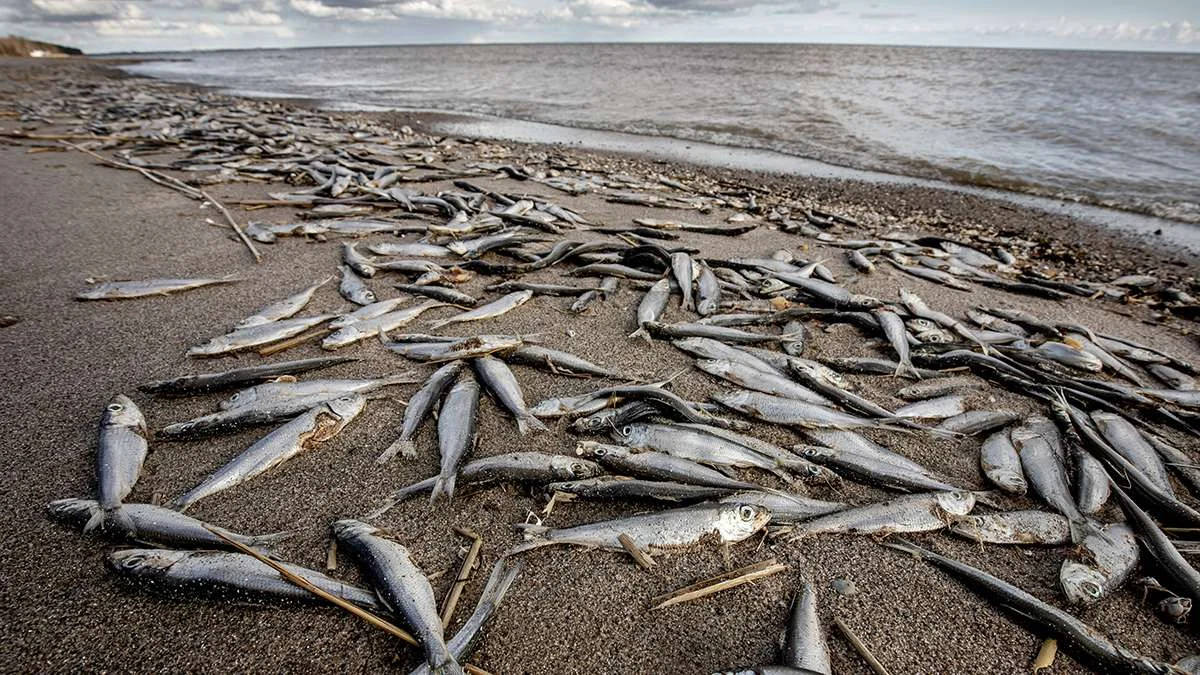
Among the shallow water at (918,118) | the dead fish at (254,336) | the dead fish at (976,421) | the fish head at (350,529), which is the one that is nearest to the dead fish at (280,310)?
the dead fish at (254,336)

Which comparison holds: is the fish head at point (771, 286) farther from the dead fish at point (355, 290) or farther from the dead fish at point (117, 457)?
the dead fish at point (117, 457)

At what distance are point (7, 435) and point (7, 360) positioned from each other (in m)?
1.00

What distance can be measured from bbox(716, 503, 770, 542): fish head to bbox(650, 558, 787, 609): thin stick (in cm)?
14

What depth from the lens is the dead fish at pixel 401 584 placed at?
180 cm

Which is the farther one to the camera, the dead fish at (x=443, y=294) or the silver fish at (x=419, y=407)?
the dead fish at (x=443, y=294)

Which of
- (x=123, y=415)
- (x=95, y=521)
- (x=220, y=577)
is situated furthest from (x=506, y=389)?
(x=123, y=415)

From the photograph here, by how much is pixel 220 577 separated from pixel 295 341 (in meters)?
2.13

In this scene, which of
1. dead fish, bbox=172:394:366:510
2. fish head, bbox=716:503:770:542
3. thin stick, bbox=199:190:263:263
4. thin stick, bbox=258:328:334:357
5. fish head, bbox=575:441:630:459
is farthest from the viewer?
thin stick, bbox=199:190:263:263

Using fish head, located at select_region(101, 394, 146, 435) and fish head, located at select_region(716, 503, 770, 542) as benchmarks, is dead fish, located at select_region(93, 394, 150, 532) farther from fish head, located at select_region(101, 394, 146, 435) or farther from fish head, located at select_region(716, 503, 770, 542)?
fish head, located at select_region(716, 503, 770, 542)

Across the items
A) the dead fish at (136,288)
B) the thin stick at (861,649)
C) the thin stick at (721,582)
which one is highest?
the dead fish at (136,288)

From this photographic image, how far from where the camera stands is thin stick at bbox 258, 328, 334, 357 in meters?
3.62

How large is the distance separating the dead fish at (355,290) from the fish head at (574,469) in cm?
264

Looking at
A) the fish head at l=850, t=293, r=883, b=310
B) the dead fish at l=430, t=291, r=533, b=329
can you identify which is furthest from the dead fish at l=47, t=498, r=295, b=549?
the fish head at l=850, t=293, r=883, b=310

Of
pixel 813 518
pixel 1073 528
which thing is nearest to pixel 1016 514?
pixel 1073 528
